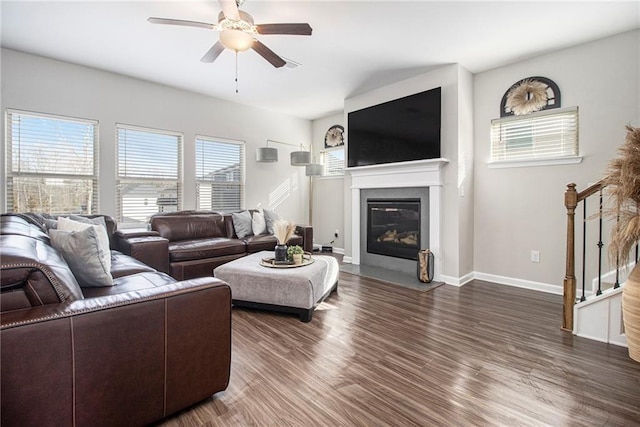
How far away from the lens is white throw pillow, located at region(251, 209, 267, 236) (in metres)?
4.67

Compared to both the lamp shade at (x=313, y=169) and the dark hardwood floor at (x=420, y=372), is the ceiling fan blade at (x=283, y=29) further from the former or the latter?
A: the lamp shade at (x=313, y=169)

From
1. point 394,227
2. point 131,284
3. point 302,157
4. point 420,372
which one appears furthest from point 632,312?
point 302,157

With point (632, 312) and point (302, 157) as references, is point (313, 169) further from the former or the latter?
point (632, 312)

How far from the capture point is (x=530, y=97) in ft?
11.8

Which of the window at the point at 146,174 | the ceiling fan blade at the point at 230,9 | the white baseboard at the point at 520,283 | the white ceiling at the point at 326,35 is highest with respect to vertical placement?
the white ceiling at the point at 326,35

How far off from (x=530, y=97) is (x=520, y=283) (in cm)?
224

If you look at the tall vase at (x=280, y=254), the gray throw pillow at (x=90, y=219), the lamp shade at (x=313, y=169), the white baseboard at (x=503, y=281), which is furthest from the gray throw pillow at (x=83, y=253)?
the lamp shade at (x=313, y=169)

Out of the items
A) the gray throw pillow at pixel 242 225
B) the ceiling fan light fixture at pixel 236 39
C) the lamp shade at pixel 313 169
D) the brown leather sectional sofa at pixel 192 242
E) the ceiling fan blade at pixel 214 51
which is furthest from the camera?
the lamp shade at pixel 313 169

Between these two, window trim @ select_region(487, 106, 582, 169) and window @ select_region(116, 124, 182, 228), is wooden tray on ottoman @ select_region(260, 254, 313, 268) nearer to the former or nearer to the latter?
window @ select_region(116, 124, 182, 228)

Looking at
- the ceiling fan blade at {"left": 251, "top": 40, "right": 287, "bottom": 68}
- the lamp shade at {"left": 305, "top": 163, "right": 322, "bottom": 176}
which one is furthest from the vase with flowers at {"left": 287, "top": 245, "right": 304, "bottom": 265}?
the lamp shade at {"left": 305, "top": 163, "right": 322, "bottom": 176}

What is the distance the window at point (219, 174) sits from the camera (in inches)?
197

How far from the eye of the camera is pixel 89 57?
3.61 meters

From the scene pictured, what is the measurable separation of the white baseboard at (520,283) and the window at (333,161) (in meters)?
3.04

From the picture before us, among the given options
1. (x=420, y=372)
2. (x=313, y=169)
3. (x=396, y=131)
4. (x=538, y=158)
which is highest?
(x=396, y=131)
